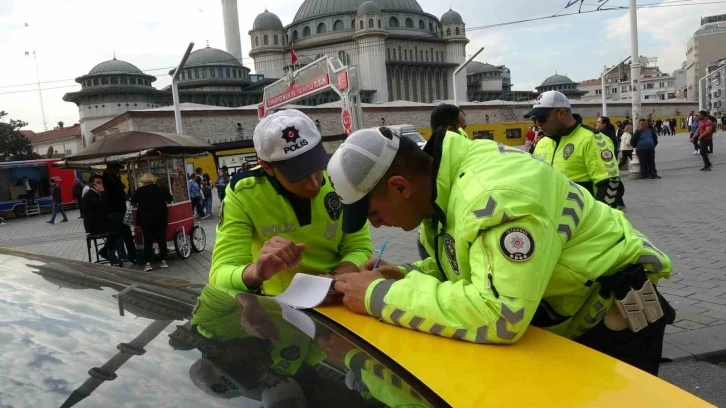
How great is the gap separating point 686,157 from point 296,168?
2286 cm

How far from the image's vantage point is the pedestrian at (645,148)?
15.0 m

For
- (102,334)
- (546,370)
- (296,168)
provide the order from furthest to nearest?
1. (296,168)
2. (102,334)
3. (546,370)

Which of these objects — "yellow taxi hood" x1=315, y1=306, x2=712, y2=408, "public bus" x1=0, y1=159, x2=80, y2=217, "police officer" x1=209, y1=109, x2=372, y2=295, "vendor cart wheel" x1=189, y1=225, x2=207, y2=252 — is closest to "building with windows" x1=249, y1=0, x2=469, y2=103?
"public bus" x1=0, y1=159, x2=80, y2=217

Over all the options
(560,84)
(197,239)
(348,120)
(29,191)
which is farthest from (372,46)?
(197,239)

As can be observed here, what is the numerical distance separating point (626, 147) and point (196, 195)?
12.7 meters

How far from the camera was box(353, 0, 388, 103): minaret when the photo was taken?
2958 inches

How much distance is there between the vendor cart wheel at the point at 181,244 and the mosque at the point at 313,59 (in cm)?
5755

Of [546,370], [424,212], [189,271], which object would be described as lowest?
[189,271]

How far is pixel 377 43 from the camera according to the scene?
75688 mm

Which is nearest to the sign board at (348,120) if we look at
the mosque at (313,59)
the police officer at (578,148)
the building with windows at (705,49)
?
the police officer at (578,148)

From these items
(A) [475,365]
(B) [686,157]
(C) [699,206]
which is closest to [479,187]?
Result: (A) [475,365]

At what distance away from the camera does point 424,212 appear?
1684 mm

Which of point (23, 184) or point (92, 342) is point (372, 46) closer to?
point (23, 184)

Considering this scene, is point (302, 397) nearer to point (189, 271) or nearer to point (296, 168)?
point (296, 168)
